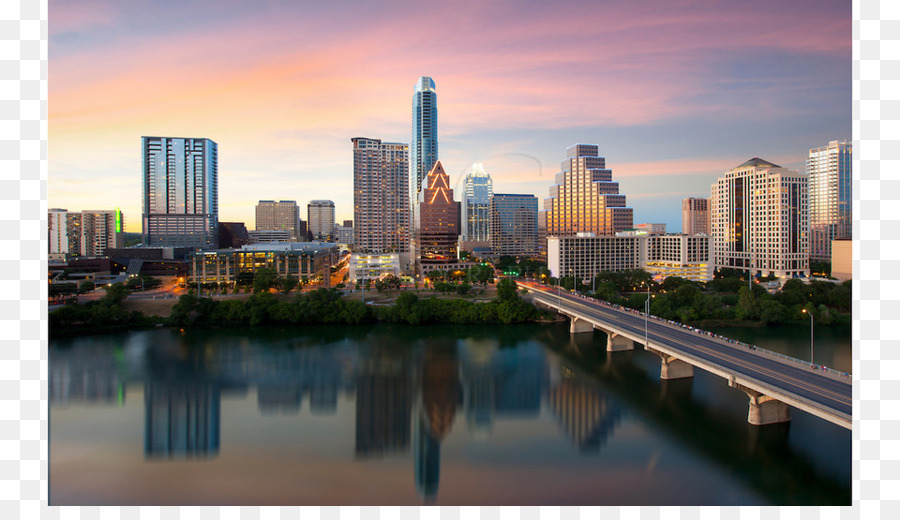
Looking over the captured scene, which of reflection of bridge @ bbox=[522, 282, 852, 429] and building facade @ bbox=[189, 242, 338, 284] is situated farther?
building facade @ bbox=[189, 242, 338, 284]

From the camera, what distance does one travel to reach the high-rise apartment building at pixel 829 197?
31375 mm

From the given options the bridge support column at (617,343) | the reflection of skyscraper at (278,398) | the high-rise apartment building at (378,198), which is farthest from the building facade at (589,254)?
the reflection of skyscraper at (278,398)

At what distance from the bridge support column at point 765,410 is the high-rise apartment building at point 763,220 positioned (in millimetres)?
19475

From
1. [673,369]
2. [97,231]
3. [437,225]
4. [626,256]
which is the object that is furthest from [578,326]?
[97,231]

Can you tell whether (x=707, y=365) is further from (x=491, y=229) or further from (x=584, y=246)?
(x=491, y=229)

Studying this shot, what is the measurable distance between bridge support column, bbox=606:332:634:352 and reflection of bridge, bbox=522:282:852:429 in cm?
50

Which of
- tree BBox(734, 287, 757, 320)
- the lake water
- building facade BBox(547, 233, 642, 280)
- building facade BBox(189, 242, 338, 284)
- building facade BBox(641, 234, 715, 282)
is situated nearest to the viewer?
the lake water

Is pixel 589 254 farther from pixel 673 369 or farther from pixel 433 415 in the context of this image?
pixel 433 415

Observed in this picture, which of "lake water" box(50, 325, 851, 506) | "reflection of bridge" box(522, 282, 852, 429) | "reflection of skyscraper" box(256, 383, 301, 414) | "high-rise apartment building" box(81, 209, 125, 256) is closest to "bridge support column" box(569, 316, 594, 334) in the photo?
"reflection of bridge" box(522, 282, 852, 429)

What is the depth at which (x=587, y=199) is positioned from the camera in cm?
3588

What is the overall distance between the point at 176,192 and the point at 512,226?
3103 centimetres

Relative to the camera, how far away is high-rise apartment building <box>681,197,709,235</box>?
47750 millimetres

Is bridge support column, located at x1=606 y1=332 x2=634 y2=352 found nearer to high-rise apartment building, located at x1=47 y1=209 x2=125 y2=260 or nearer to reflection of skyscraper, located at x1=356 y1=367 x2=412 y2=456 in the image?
reflection of skyscraper, located at x1=356 y1=367 x2=412 y2=456

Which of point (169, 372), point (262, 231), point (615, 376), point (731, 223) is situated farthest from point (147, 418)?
point (262, 231)
